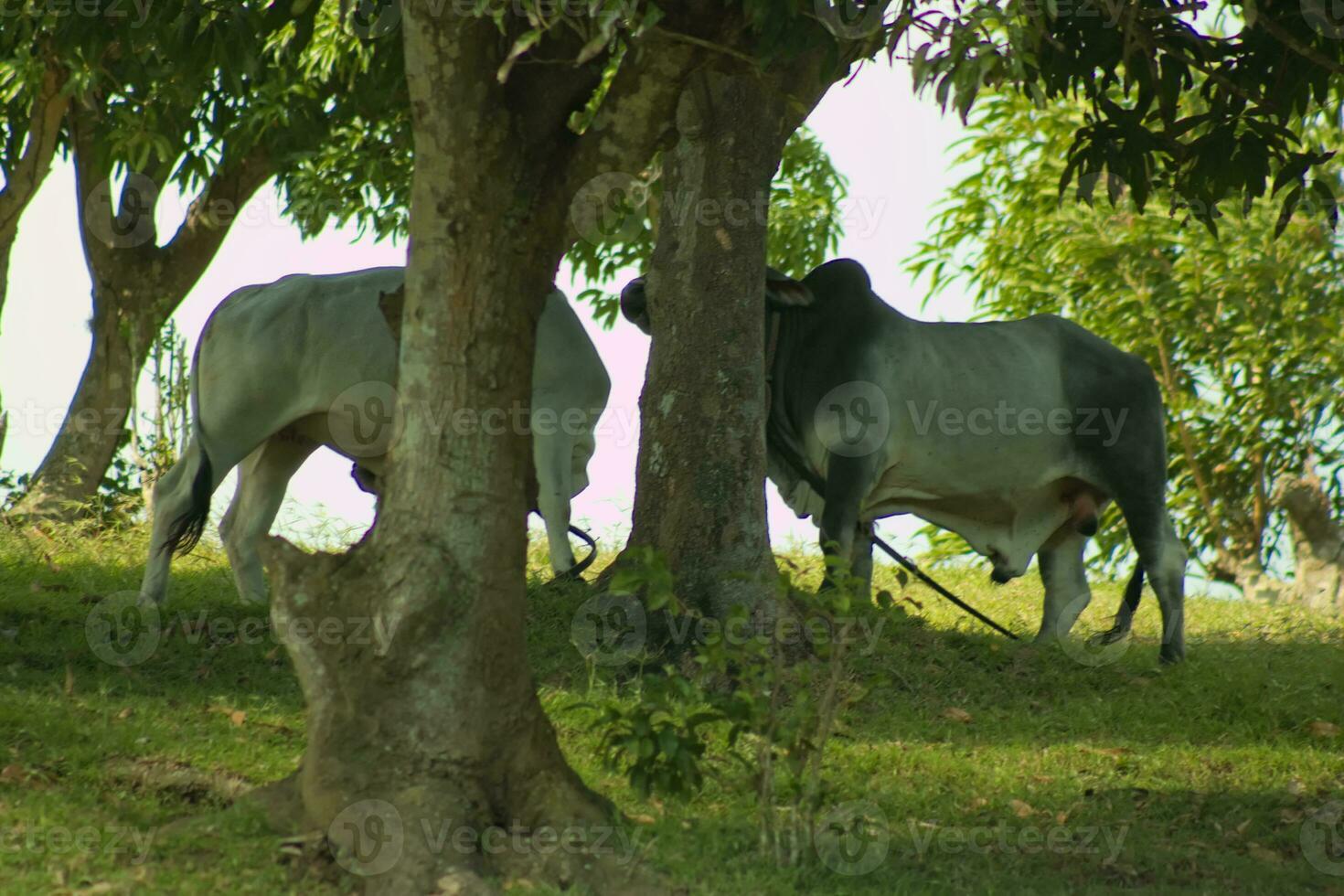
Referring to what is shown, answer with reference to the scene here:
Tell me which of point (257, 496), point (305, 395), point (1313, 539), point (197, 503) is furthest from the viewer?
point (1313, 539)

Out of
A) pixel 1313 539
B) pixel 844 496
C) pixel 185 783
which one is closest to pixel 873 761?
pixel 844 496

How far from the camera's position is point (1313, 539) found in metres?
16.6

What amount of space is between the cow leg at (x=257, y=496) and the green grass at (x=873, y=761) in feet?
1.08

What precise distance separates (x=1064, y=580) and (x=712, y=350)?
3044 mm

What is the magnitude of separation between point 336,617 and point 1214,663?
18.4ft

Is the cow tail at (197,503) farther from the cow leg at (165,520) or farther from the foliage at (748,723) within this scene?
the foliage at (748,723)

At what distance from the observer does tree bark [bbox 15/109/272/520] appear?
1299 centimetres

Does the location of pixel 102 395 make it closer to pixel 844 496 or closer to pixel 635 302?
pixel 635 302

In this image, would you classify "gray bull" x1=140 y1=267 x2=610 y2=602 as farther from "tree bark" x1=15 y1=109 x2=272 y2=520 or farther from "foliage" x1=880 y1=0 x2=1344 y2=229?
"tree bark" x1=15 y1=109 x2=272 y2=520

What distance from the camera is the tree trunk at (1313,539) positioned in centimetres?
1619

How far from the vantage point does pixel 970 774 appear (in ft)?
22.4

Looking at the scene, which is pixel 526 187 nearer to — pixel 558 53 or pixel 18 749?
pixel 558 53

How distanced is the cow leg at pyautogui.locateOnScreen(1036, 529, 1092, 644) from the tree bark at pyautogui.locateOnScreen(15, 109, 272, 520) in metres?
6.79

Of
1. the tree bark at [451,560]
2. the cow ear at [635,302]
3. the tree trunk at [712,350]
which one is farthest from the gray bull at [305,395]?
the tree bark at [451,560]
